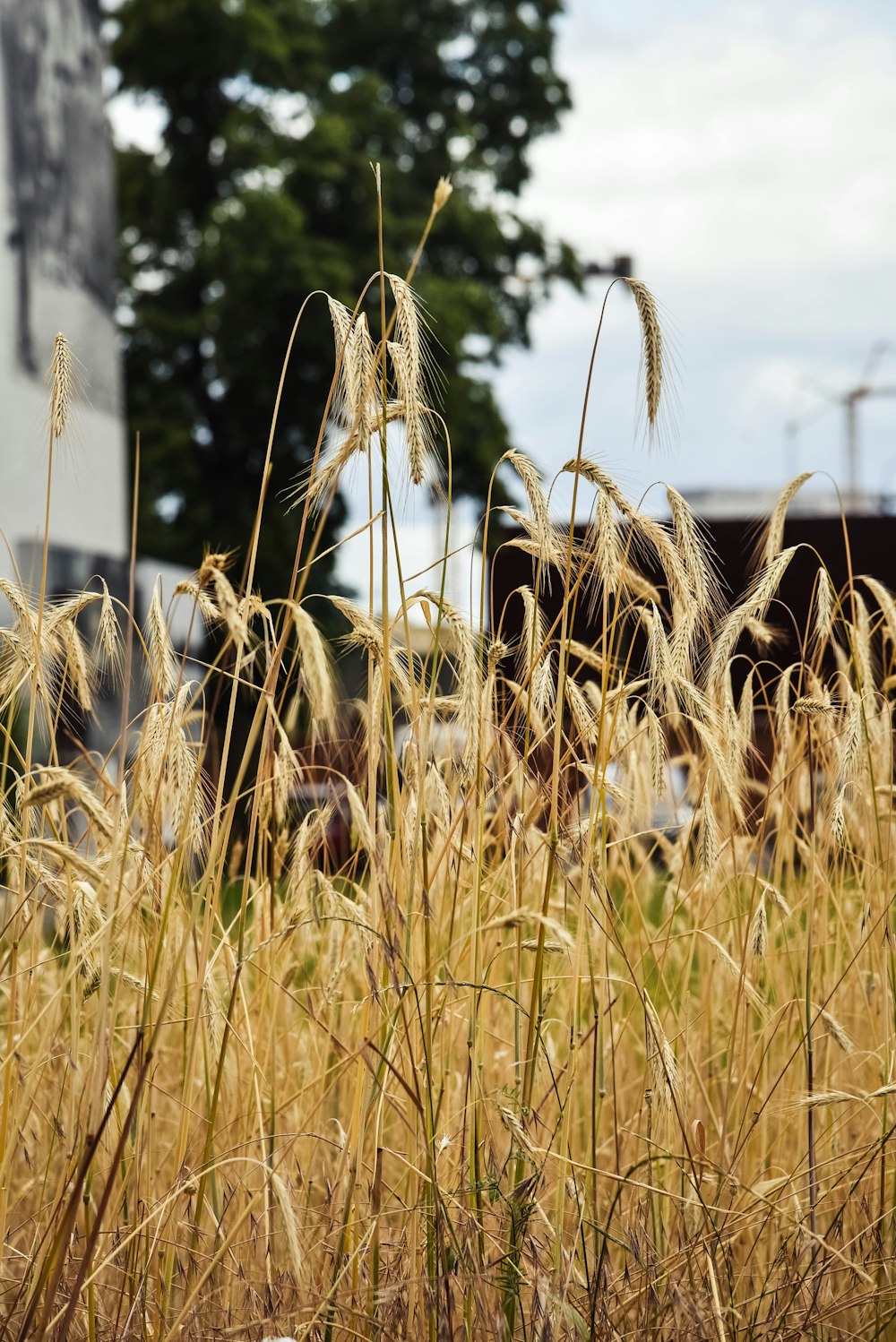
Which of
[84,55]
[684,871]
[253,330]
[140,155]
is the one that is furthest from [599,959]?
[140,155]

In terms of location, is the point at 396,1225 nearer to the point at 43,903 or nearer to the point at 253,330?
the point at 43,903

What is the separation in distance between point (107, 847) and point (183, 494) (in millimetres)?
12138

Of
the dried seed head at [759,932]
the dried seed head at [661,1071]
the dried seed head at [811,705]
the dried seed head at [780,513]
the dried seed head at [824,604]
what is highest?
the dried seed head at [780,513]

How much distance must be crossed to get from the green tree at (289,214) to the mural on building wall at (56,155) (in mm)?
2273

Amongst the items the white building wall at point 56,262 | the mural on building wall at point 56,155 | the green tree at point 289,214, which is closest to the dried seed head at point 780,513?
the white building wall at point 56,262

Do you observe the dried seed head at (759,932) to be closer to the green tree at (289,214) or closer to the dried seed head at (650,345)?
the dried seed head at (650,345)

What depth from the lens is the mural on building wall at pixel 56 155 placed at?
838 centimetres

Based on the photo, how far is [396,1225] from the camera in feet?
5.35

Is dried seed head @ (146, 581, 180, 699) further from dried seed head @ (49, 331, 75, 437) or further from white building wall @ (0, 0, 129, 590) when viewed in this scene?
white building wall @ (0, 0, 129, 590)

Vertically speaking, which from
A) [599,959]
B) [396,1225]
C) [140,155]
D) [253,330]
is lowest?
[396,1225]

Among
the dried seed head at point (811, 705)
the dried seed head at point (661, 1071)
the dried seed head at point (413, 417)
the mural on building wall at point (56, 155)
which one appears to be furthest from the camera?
the mural on building wall at point (56, 155)

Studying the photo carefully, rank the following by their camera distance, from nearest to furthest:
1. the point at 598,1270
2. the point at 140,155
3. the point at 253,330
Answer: the point at 598,1270 → the point at 253,330 → the point at 140,155

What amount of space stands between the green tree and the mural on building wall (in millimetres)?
2273

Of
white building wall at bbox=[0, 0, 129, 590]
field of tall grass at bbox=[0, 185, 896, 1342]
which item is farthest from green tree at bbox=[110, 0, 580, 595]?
field of tall grass at bbox=[0, 185, 896, 1342]
